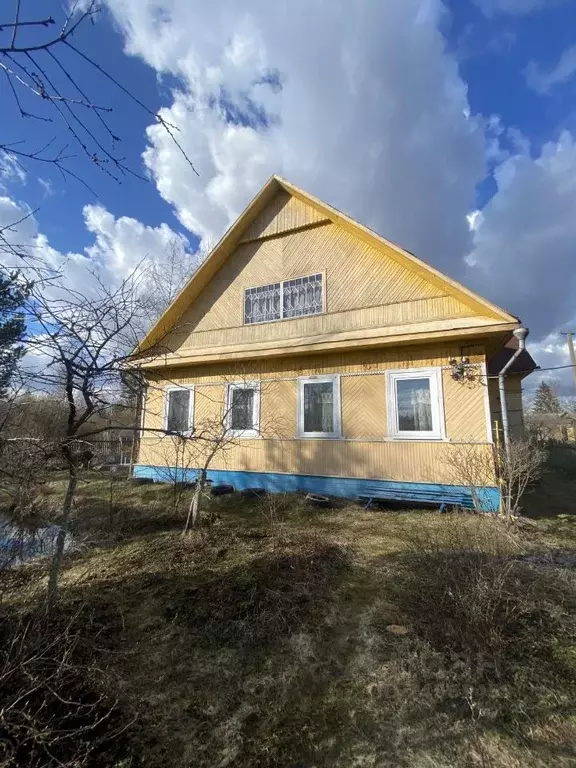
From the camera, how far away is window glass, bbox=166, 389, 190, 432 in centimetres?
1133

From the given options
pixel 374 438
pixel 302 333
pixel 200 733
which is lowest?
pixel 200 733

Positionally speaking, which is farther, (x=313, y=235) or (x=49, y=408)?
(x=313, y=235)

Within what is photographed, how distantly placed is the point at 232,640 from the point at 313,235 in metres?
9.72

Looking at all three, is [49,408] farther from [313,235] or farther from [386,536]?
[313,235]

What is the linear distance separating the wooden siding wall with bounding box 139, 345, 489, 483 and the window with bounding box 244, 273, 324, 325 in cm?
140

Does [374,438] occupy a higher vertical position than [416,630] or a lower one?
higher

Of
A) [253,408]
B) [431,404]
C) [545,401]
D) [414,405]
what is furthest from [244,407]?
[545,401]

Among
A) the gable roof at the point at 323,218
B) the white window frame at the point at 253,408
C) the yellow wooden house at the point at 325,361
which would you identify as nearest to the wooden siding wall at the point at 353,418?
the yellow wooden house at the point at 325,361

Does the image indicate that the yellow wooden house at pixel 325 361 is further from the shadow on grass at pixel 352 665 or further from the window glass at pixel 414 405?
the shadow on grass at pixel 352 665

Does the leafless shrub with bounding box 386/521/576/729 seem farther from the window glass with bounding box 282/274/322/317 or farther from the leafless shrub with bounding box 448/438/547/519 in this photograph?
the window glass with bounding box 282/274/322/317

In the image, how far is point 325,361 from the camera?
938 cm

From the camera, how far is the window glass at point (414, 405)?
8.11m

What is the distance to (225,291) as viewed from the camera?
1123cm

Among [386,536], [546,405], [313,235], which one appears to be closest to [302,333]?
[313,235]
